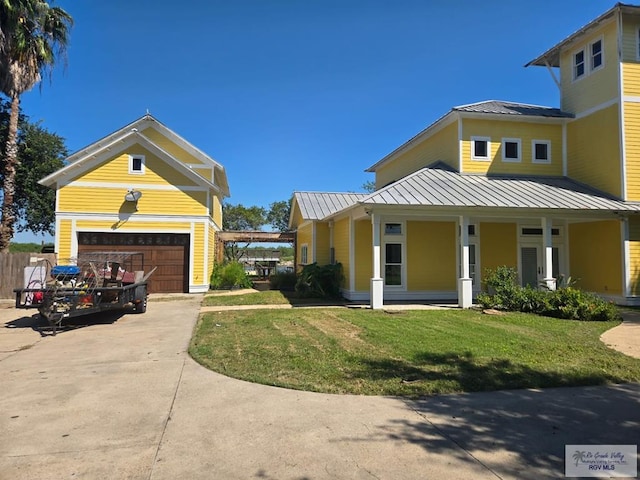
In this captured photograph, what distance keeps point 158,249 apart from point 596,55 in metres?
19.2

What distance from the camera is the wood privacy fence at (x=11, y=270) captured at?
15.6 metres

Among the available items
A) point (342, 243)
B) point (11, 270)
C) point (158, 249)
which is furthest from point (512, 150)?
point (11, 270)

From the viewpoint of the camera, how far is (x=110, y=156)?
1780 centimetres

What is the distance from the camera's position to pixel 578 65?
16766mm

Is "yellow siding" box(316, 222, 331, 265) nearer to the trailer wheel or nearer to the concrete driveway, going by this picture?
the trailer wheel

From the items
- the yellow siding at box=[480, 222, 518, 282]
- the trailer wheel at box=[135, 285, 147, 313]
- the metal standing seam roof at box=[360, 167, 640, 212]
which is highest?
the metal standing seam roof at box=[360, 167, 640, 212]

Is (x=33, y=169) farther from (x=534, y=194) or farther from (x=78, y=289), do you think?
(x=534, y=194)

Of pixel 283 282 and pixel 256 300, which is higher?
pixel 283 282

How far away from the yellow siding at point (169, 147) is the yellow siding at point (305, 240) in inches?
233

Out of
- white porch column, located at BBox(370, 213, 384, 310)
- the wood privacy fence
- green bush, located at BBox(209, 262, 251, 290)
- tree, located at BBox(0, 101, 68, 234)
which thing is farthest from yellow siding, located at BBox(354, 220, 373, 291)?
tree, located at BBox(0, 101, 68, 234)

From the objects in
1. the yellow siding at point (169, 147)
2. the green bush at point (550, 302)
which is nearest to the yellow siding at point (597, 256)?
Result: the green bush at point (550, 302)

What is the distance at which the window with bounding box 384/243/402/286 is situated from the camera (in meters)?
15.7

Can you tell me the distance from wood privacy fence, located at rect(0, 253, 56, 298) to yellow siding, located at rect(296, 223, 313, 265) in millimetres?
10539

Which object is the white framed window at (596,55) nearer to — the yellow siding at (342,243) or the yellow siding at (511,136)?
the yellow siding at (511,136)
